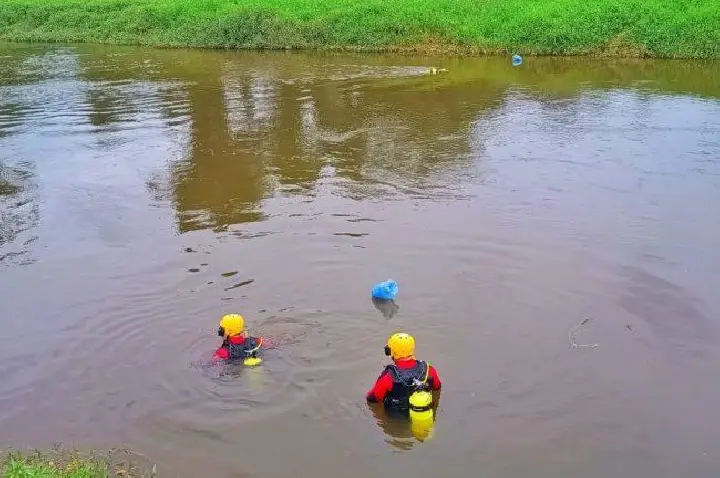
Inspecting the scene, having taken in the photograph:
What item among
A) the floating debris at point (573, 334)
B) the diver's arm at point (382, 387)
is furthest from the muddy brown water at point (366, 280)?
the diver's arm at point (382, 387)

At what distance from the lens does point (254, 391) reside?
6.86m

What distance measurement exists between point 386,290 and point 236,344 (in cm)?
196

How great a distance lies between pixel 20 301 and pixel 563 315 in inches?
246

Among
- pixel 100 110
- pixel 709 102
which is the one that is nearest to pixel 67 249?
pixel 100 110

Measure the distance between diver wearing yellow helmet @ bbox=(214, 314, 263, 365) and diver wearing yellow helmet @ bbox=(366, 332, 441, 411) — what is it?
1377 mm

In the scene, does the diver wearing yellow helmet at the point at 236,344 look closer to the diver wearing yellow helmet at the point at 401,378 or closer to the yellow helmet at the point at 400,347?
the diver wearing yellow helmet at the point at 401,378

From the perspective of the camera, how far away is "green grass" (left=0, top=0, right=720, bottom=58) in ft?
81.3

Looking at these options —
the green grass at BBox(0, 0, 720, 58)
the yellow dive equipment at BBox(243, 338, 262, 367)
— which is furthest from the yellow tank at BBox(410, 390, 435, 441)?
the green grass at BBox(0, 0, 720, 58)

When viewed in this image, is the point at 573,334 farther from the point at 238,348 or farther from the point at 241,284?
the point at 241,284

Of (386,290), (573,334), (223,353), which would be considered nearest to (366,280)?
(386,290)

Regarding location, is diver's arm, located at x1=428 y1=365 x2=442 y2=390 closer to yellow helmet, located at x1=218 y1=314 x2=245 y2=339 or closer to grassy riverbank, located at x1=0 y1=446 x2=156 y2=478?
yellow helmet, located at x1=218 y1=314 x2=245 y2=339

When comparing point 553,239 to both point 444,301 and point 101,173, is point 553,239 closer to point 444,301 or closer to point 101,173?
point 444,301

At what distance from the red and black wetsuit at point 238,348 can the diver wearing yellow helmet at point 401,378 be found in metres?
1.39

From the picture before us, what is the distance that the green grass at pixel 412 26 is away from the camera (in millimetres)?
24781
